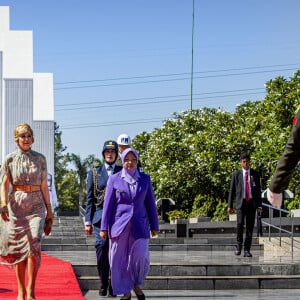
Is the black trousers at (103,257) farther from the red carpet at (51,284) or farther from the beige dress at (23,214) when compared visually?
the beige dress at (23,214)

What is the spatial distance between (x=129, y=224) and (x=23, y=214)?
115 centimetres

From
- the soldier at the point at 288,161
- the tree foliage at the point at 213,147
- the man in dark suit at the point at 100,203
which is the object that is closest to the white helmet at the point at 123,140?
the man in dark suit at the point at 100,203

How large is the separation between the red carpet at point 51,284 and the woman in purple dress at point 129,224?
0.65m

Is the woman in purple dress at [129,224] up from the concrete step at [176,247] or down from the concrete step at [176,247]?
up

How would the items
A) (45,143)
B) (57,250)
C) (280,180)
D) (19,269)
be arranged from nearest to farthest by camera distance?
(280,180), (19,269), (57,250), (45,143)

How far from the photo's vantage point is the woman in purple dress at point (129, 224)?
9.76 meters

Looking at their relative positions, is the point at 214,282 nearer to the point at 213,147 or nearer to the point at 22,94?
the point at 213,147

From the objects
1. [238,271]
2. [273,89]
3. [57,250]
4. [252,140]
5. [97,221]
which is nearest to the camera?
[97,221]

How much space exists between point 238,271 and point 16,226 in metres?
4.62

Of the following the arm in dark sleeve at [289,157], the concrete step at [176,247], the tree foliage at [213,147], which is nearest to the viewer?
the arm in dark sleeve at [289,157]

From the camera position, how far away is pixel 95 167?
1178cm

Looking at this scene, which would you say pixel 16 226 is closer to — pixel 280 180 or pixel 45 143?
pixel 280 180

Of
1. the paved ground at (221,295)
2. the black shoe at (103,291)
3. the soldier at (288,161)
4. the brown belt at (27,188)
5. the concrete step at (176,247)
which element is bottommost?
the concrete step at (176,247)

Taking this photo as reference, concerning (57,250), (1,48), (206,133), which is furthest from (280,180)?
(1,48)
